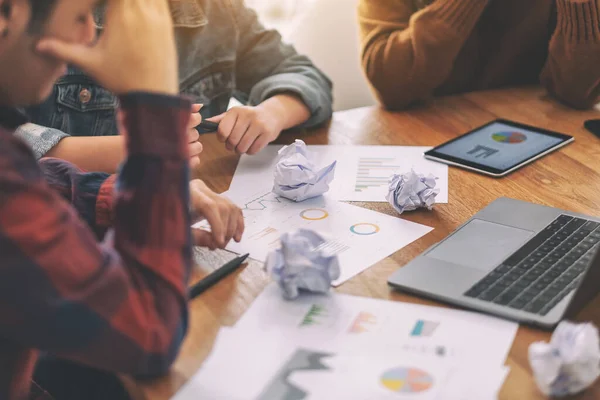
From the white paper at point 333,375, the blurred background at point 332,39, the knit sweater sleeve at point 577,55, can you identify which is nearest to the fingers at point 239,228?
the white paper at point 333,375

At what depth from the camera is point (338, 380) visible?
60 cm

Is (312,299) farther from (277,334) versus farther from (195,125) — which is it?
(195,125)

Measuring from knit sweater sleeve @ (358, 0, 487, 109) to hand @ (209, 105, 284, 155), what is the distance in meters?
0.31

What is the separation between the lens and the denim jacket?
1.17 meters

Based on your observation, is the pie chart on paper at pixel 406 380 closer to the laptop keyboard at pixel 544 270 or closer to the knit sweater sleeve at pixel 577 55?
the laptop keyboard at pixel 544 270

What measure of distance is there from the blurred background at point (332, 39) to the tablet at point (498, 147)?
645 mm

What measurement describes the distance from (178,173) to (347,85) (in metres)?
1.26

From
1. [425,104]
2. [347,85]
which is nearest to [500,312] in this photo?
[425,104]

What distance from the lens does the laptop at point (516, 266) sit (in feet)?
2.23

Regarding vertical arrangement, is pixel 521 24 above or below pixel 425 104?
above

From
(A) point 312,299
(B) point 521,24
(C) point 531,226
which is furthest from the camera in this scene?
(B) point 521,24

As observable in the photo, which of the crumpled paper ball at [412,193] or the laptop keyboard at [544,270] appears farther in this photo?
the crumpled paper ball at [412,193]

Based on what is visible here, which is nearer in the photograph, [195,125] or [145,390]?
[145,390]

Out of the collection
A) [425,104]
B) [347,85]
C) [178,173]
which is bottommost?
[347,85]
